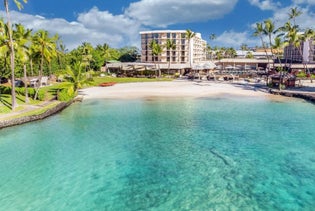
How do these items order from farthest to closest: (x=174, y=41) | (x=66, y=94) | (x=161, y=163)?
(x=174, y=41) < (x=66, y=94) < (x=161, y=163)

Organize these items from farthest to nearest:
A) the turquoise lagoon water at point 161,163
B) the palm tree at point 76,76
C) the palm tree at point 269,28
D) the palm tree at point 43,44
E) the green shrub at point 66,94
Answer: the palm tree at point 269,28 < the palm tree at point 76,76 < the green shrub at point 66,94 < the palm tree at point 43,44 < the turquoise lagoon water at point 161,163

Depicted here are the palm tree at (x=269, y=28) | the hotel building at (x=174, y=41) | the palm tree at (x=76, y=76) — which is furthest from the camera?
the hotel building at (x=174, y=41)

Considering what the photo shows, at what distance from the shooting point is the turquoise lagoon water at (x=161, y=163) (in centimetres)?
1295

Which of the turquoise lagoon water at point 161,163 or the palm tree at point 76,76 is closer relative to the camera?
the turquoise lagoon water at point 161,163

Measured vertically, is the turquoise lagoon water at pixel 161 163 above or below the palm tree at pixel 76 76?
below

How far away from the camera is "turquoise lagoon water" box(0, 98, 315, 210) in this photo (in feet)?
42.5

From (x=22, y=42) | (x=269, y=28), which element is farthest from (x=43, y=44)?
(x=269, y=28)

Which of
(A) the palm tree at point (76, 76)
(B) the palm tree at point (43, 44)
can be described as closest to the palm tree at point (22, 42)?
(B) the palm tree at point (43, 44)

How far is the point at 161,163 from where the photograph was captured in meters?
17.5

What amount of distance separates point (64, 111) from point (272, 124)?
2439 cm

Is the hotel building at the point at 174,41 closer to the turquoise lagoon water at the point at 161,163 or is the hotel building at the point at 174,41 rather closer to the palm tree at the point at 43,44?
the palm tree at the point at 43,44

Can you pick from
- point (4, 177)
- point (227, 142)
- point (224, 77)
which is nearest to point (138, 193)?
point (4, 177)

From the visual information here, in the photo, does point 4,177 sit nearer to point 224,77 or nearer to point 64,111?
point 64,111

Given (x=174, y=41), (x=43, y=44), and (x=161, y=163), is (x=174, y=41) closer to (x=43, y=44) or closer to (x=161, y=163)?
(x=43, y=44)
